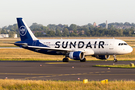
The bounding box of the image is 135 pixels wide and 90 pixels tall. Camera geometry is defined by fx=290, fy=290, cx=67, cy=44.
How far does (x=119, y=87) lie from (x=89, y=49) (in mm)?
31128

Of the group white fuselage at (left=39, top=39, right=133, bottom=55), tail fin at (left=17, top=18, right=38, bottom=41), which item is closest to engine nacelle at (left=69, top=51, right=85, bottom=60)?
white fuselage at (left=39, top=39, right=133, bottom=55)

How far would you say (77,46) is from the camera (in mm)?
52688

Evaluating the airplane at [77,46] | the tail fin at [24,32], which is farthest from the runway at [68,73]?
the tail fin at [24,32]

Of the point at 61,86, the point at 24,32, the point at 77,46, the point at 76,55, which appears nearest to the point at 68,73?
the point at 61,86

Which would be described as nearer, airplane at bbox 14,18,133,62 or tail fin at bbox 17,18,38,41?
airplane at bbox 14,18,133,62

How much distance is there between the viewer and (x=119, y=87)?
20672 millimetres

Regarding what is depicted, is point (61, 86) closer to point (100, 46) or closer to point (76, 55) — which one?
point (76, 55)

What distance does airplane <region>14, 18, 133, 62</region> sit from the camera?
5069 centimetres

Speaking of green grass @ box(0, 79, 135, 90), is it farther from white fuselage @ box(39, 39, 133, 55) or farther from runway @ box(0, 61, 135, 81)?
white fuselage @ box(39, 39, 133, 55)

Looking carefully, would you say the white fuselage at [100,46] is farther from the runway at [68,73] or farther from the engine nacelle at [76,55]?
the runway at [68,73]

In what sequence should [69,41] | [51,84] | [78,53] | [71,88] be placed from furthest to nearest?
[69,41]
[78,53]
[51,84]
[71,88]

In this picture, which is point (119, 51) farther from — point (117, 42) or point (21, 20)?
point (21, 20)

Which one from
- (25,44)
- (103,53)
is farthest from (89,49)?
(25,44)

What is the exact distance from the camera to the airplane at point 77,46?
166ft
